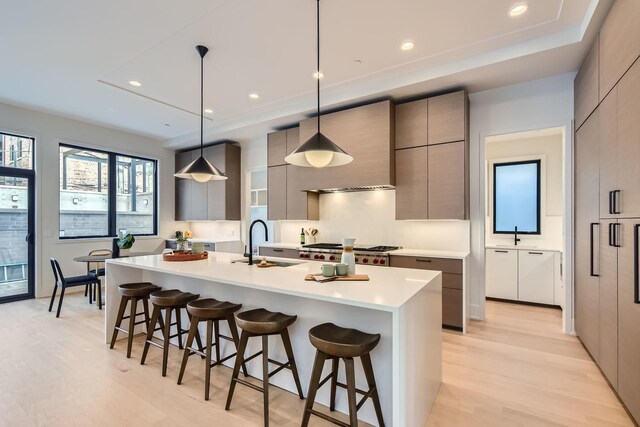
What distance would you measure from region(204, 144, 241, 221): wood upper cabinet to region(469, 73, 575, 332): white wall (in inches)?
165

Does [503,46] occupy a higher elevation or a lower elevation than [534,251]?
higher

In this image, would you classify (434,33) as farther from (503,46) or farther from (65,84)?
(65,84)

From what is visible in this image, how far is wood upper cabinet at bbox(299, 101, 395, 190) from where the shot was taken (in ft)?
12.6

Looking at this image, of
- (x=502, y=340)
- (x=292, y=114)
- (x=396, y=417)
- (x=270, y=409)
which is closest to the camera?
(x=396, y=417)

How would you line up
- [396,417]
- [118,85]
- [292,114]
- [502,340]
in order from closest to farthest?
[396,417], [502,340], [118,85], [292,114]

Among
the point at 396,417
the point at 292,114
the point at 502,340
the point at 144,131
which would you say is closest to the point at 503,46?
the point at 292,114

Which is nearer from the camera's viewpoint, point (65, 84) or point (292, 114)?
point (65, 84)

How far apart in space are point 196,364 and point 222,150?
162 inches

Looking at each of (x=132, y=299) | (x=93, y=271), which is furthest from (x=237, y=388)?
(x=93, y=271)

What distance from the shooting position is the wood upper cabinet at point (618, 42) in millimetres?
1828

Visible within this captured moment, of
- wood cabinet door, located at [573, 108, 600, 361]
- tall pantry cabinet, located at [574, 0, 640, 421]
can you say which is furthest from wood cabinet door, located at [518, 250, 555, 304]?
tall pantry cabinet, located at [574, 0, 640, 421]

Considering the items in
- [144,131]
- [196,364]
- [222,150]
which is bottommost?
[196,364]

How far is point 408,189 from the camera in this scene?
3881 mm

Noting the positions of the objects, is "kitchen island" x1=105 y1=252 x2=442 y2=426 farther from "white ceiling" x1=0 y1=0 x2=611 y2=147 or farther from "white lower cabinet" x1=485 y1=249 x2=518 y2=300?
"white lower cabinet" x1=485 y1=249 x2=518 y2=300
